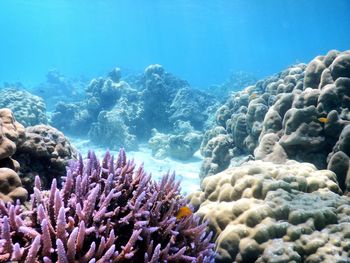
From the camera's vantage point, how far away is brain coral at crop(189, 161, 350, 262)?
315cm

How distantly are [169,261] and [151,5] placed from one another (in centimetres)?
6563

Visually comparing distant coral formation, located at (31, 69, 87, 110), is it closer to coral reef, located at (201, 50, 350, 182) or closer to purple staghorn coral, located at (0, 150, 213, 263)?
coral reef, located at (201, 50, 350, 182)

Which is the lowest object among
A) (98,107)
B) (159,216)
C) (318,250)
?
(318,250)

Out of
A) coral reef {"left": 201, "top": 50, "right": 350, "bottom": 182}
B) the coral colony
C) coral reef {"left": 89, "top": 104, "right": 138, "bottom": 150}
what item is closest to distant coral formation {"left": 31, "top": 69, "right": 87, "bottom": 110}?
coral reef {"left": 89, "top": 104, "right": 138, "bottom": 150}

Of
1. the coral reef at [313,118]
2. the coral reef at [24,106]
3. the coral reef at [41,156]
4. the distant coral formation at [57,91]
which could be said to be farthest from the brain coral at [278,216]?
the distant coral formation at [57,91]

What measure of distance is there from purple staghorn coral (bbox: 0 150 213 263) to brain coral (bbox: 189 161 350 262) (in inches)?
20.4

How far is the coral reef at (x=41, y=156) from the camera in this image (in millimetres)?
4109

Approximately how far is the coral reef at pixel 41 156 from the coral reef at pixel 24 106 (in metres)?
10.9

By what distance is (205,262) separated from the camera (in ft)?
9.23

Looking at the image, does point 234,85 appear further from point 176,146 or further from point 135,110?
point 176,146

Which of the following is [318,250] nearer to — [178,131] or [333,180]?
[333,180]

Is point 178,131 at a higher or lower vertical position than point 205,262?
higher


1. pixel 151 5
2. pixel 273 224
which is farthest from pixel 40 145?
pixel 151 5

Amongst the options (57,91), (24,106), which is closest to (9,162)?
(24,106)
